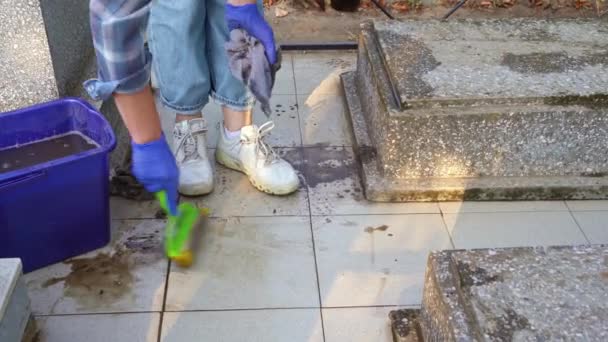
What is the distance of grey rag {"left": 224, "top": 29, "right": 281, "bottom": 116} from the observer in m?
1.93

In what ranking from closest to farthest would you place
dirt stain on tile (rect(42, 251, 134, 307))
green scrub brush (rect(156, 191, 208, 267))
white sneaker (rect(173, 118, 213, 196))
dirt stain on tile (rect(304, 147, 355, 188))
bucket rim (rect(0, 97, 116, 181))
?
bucket rim (rect(0, 97, 116, 181)) → dirt stain on tile (rect(42, 251, 134, 307)) → green scrub brush (rect(156, 191, 208, 267)) → white sneaker (rect(173, 118, 213, 196)) → dirt stain on tile (rect(304, 147, 355, 188))

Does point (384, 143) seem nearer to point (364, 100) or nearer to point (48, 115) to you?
point (364, 100)

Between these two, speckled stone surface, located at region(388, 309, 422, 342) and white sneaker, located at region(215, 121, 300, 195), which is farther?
white sneaker, located at region(215, 121, 300, 195)

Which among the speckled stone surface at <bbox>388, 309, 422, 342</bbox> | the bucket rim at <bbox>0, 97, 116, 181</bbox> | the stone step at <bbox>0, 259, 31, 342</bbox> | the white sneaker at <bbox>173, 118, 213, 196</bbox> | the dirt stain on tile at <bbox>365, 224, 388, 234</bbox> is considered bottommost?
the dirt stain on tile at <bbox>365, 224, 388, 234</bbox>

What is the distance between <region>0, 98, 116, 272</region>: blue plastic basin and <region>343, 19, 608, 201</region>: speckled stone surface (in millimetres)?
887

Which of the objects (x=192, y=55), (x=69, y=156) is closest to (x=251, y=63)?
(x=192, y=55)

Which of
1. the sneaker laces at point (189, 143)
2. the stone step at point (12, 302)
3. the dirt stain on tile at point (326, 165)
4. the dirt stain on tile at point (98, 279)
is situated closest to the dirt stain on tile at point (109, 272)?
the dirt stain on tile at point (98, 279)

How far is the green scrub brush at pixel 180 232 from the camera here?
1.85m

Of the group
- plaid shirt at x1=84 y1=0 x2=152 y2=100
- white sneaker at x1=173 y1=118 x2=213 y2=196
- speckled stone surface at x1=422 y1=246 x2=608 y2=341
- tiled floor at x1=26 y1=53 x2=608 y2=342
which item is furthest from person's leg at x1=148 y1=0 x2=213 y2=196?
speckled stone surface at x1=422 y1=246 x2=608 y2=341

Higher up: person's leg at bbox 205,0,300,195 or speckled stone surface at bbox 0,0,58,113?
speckled stone surface at bbox 0,0,58,113

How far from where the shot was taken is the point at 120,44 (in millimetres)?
1441

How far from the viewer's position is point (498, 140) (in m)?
2.11

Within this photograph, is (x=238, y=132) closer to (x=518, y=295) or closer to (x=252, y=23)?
(x=252, y=23)

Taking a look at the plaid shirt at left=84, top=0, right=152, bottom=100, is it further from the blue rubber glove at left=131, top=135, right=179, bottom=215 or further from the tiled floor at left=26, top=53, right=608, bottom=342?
the tiled floor at left=26, top=53, right=608, bottom=342
